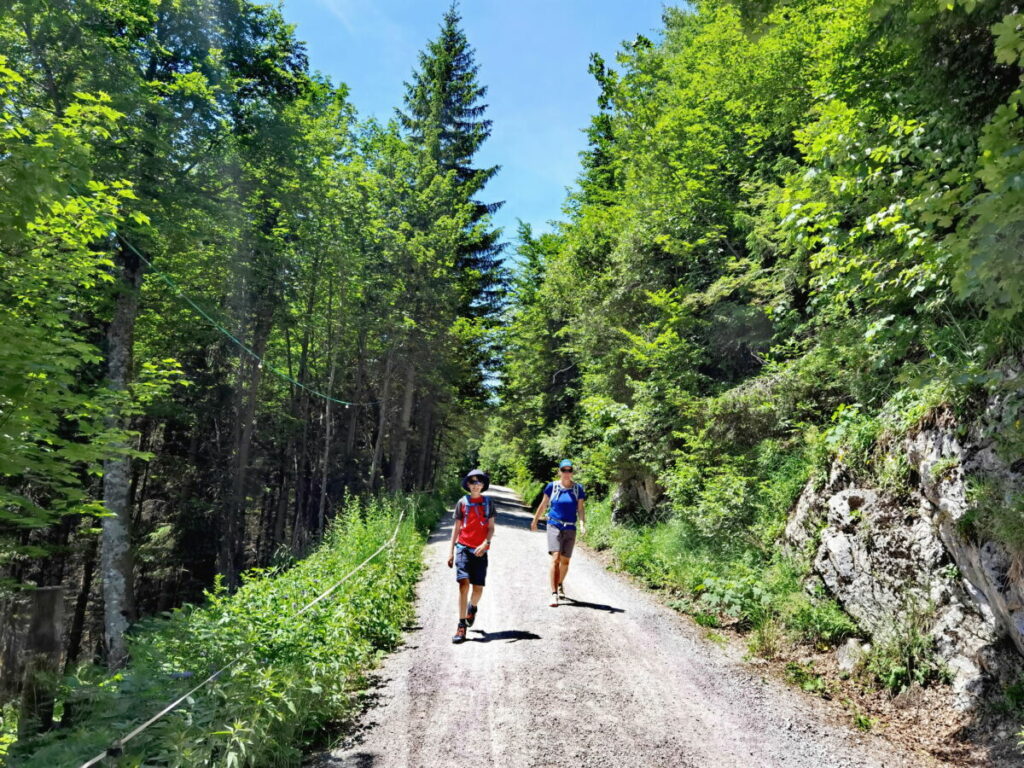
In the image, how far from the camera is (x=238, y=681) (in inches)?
168

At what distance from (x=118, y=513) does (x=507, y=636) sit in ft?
28.7

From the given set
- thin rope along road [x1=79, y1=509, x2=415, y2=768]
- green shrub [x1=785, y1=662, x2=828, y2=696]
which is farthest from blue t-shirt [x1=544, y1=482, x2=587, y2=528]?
green shrub [x1=785, y1=662, x2=828, y2=696]

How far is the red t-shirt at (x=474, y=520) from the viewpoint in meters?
6.83

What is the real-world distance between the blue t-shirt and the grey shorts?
77 millimetres

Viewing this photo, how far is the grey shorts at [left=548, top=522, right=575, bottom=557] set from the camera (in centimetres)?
798

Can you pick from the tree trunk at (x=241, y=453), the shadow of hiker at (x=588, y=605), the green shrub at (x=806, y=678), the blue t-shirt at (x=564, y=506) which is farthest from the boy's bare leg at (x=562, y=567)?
the tree trunk at (x=241, y=453)

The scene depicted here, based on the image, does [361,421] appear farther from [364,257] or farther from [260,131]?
[260,131]

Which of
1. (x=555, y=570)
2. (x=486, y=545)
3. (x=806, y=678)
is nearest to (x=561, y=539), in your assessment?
(x=555, y=570)

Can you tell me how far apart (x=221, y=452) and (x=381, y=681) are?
18117 millimetres

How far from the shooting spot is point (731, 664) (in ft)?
19.9

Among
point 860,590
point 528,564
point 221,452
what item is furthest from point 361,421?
point 860,590

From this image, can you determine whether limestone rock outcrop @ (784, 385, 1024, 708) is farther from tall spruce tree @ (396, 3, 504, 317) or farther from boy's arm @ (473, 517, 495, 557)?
tall spruce tree @ (396, 3, 504, 317)

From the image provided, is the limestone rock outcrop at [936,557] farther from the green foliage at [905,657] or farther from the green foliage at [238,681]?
the green foliage at [238,681]

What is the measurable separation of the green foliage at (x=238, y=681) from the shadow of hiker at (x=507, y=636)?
44.0 inches
